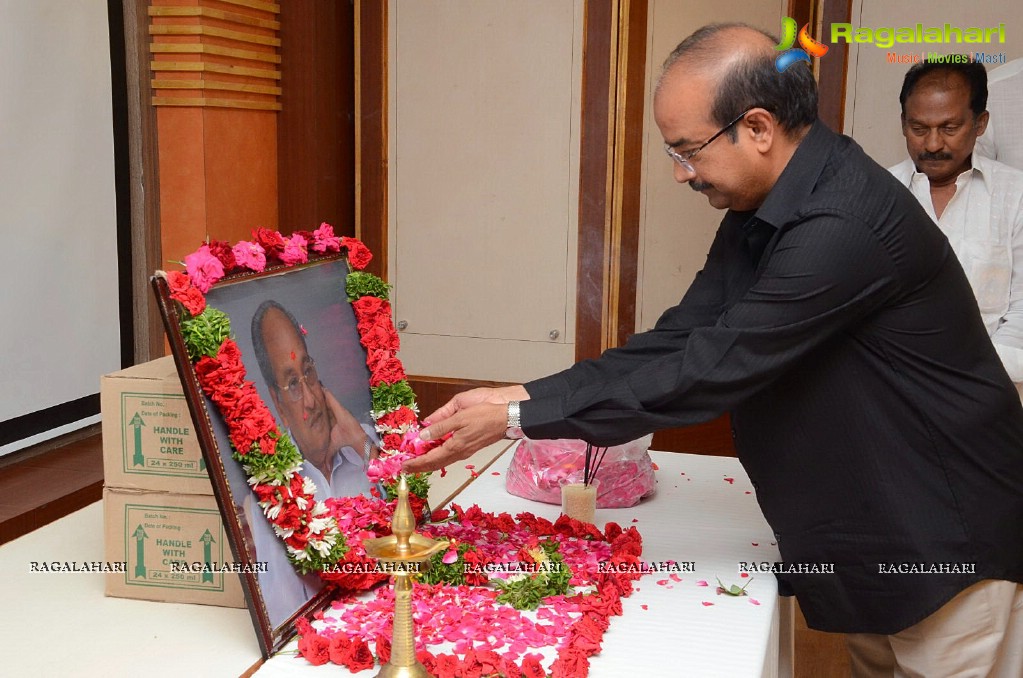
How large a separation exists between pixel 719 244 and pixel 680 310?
0.48ft

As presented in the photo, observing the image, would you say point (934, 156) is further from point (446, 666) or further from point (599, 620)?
point (446, 666)

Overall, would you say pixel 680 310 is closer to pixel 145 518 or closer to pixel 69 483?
pixel 145 518

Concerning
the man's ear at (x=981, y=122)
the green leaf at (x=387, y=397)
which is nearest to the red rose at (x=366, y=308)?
the green leaf at (x=387, y=397)

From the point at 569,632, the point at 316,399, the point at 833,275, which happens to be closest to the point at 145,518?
the point at 316,399

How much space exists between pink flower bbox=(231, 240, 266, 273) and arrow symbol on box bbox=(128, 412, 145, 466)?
324 millimetres

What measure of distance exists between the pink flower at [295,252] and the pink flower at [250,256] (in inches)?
3.2

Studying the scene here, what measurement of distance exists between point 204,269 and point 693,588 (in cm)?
93

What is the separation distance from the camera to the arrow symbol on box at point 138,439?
1.68m

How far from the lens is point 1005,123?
3.18m

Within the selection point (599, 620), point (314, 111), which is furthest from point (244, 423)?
point (314, 111)

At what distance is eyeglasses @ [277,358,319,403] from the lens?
5.32 ft

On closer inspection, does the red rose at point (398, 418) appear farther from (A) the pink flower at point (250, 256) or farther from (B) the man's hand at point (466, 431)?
(A) the pink flower at point (250, 256)

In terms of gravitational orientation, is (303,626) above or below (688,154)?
below

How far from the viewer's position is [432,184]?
410cm
